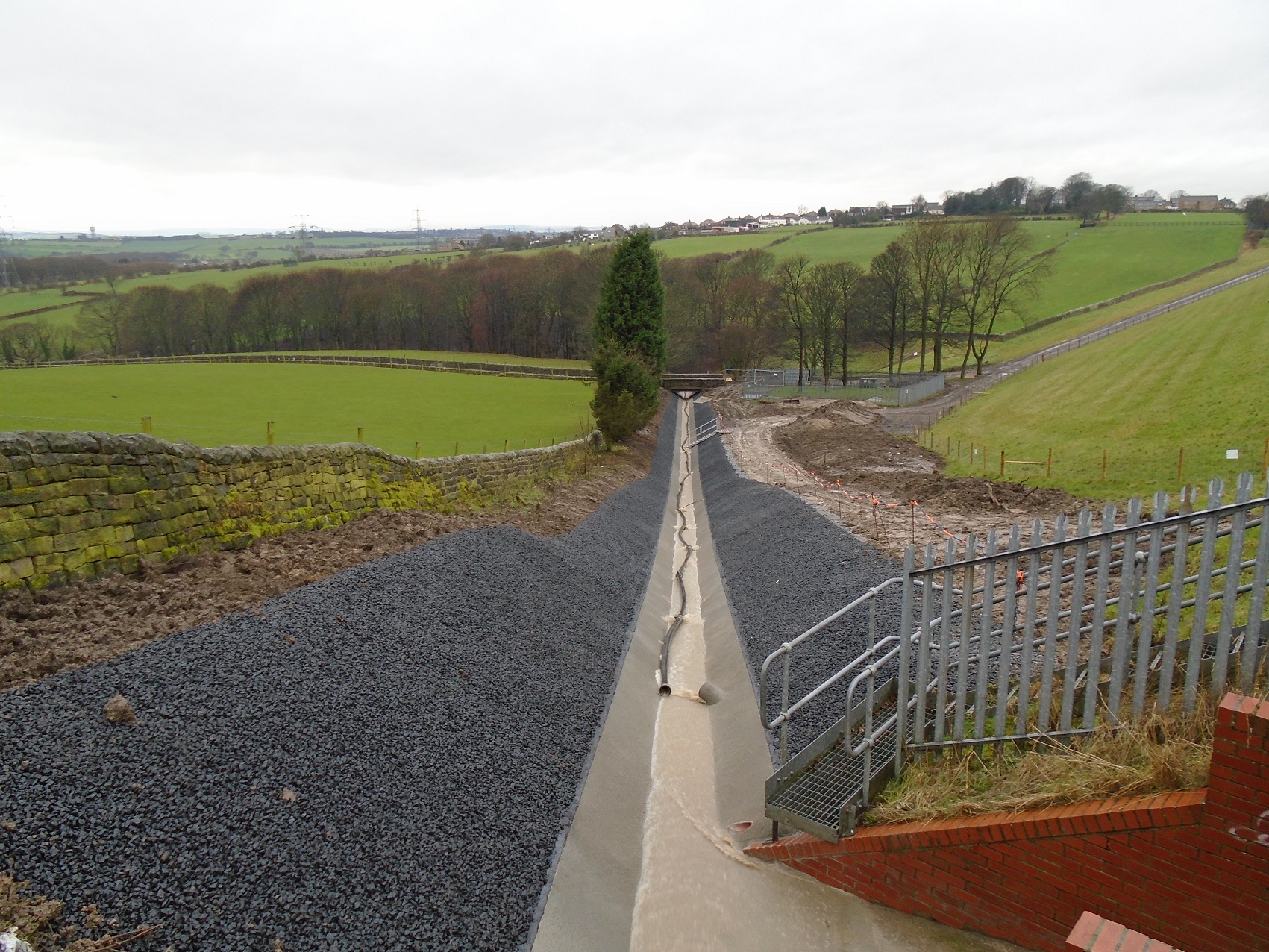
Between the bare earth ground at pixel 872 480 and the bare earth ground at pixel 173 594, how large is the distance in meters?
7.44

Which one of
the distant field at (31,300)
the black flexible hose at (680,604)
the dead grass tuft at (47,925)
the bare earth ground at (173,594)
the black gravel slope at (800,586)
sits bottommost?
the black flexible hose at (680,604)

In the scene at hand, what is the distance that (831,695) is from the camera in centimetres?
895

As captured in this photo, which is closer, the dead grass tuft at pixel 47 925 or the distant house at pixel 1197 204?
the dead grass tuft at pixel 47 925

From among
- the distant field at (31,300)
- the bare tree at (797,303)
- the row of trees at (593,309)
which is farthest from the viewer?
the distant field at (31,300)

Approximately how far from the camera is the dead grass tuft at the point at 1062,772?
451 cm

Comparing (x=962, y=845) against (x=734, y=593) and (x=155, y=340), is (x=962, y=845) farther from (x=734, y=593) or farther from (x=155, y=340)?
(x=155, y=340)

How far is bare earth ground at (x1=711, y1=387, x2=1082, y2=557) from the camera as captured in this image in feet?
50.7

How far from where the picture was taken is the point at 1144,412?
77.3 ft

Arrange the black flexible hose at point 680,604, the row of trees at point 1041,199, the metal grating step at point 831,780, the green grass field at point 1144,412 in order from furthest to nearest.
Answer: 1. the row of trees at point 1041,199
2. the green grass field at point 1144,412
3. the black flexible hose at point 680,604
4. the metal grating step at point 831,780

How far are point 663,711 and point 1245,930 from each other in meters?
7.39

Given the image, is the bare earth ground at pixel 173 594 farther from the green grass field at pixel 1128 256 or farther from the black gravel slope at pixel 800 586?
the green grass field at pixel 1128 256

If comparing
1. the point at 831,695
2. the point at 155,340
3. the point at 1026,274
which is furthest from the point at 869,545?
the point at 155,340

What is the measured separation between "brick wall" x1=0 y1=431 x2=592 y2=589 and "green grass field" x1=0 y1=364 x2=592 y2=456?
14.4m

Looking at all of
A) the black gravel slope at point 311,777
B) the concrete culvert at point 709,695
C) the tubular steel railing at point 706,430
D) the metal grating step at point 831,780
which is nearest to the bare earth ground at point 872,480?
the tubular steel railing at point 706,430
